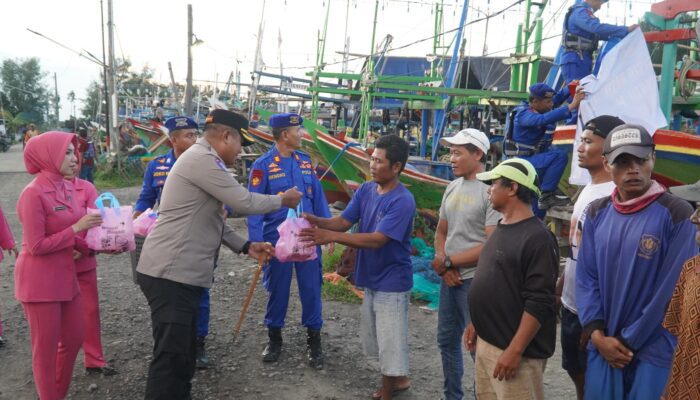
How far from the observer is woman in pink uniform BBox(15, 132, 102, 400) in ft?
11.2

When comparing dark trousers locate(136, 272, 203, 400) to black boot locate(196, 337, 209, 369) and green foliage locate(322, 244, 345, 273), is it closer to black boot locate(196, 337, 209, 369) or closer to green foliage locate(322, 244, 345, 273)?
black boot locate(196, 337, 209, 369)

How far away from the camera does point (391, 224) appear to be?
11.6 feet

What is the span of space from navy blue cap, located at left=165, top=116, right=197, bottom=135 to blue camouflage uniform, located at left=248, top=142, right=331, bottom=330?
70 centimetres

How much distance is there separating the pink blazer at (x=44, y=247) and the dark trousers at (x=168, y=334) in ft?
2.35

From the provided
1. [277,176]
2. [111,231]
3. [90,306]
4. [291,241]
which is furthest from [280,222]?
[90,306]

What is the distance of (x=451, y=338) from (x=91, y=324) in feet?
9.11

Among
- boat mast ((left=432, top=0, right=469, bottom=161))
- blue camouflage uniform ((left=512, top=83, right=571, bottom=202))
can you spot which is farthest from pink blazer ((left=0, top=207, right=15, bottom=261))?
boat mast ((left=432, top=0, right=469, bottom=161))

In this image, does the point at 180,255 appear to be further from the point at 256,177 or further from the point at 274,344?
the point at 274,344

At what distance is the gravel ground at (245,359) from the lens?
4039 mm

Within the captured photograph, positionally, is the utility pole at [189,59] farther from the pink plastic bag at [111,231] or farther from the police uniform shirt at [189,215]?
the police uniform shirt at [189,215]

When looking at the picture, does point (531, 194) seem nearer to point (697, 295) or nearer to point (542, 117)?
point (697, 295)

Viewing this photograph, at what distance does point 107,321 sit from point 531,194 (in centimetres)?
455

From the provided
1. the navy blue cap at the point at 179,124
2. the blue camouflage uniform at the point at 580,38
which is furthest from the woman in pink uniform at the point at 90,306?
the blue camouflage uniform at the point at 580,38

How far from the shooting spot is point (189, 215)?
313cm
